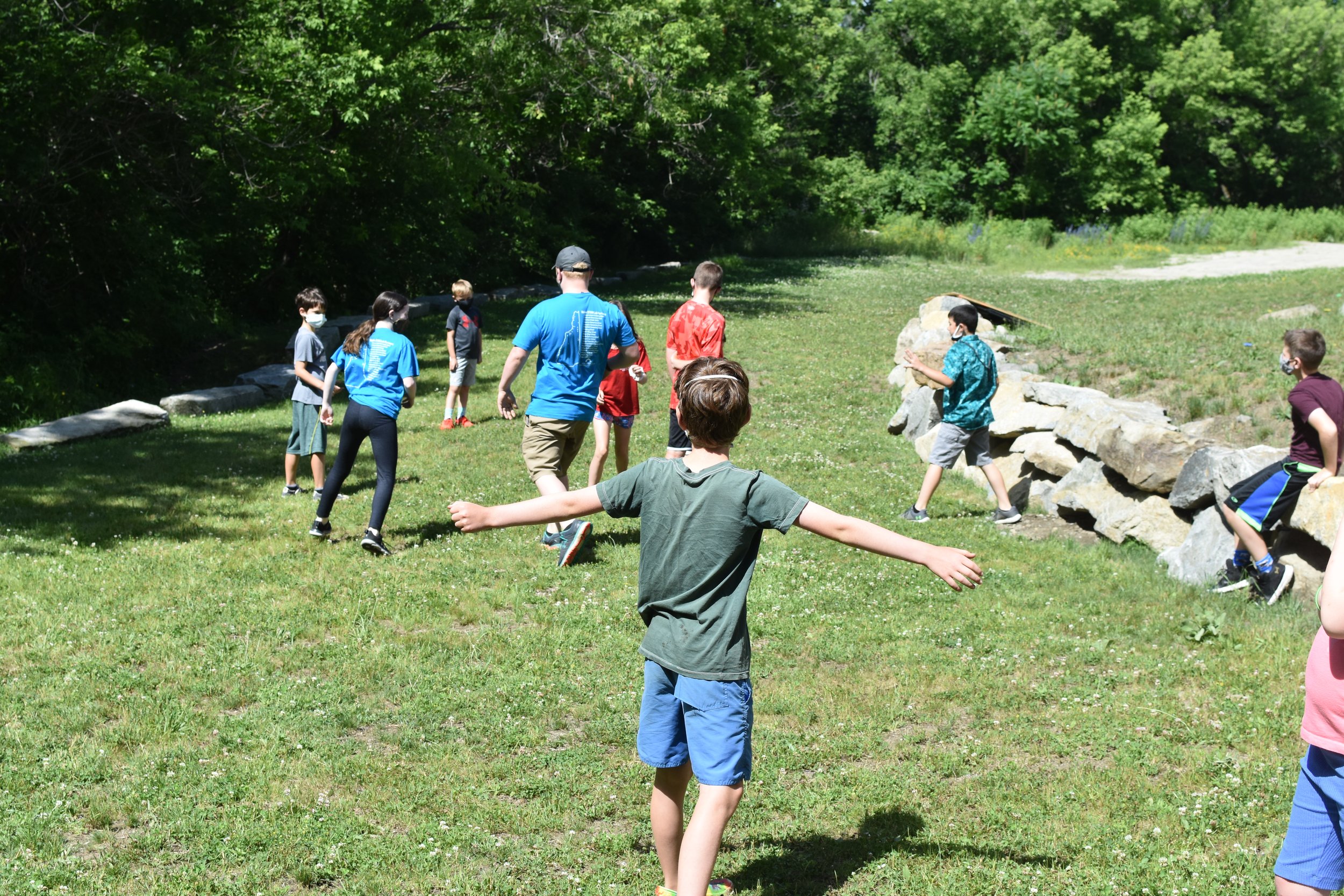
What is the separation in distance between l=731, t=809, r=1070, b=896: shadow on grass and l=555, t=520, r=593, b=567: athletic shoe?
3809 mm

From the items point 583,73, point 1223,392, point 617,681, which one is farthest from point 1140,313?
point 617,681

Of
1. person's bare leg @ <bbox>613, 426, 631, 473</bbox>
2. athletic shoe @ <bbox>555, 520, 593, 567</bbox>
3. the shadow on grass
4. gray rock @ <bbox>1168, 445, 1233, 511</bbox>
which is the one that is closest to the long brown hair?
person's bare leg @ <bbox>613, 426, 631, 473</bbox>

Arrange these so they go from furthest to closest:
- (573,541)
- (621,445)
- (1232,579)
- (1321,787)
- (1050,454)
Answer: (1050,454) → (621,445) → (573,541) → (1232,579) → (1321,787)

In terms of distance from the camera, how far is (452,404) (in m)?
13.5

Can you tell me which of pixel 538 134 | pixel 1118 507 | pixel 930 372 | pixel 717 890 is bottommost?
pixel 717 890

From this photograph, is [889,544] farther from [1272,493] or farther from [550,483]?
[1272,493]

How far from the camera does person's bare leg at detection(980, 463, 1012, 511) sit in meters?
9.69

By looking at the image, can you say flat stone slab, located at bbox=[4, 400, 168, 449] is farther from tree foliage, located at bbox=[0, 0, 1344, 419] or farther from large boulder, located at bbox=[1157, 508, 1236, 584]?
large boulder, located at bbox=[1157, 508, 1236, 584]

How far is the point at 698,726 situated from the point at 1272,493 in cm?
533

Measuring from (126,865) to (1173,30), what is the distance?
58.9m

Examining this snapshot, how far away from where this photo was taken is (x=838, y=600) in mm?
7613

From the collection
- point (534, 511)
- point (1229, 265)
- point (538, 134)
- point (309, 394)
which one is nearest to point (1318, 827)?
point (534, 511)

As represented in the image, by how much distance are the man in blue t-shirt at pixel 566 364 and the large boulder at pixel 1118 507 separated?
4120 mm

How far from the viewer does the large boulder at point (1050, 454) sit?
33.1 ft
